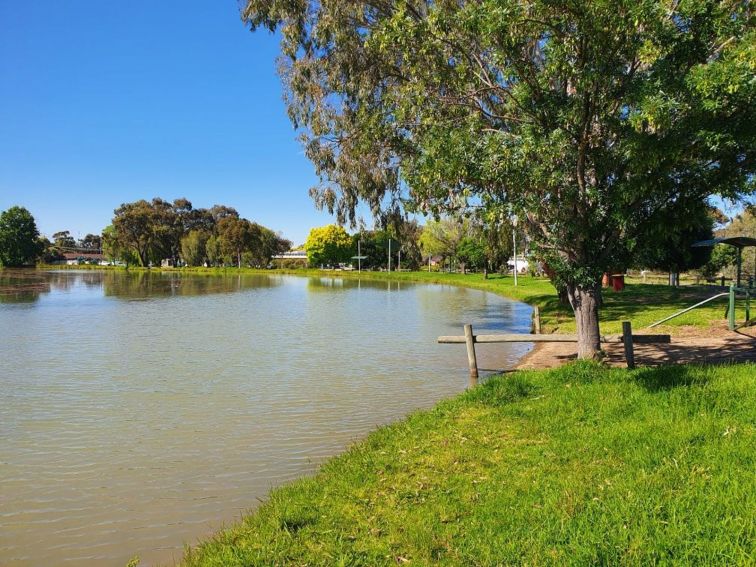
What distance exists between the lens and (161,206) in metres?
111

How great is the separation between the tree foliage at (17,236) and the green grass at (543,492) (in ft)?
414

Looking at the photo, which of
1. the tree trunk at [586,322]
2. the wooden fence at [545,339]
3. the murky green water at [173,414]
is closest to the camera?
the murky green water at [173,414]

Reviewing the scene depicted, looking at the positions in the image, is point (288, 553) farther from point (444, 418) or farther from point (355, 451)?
point (444, 418)

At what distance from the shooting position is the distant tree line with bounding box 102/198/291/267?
339 ft

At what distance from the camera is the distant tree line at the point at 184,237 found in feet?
339

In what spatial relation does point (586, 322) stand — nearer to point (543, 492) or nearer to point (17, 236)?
point (543, 492)

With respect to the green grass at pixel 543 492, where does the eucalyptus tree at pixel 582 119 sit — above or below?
above

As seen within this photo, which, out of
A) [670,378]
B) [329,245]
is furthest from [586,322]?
[329,245]

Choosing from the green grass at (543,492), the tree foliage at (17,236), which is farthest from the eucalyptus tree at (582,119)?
the tree foliage at (17,236)

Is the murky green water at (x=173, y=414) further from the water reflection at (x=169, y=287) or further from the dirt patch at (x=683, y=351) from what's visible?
the water reflection at (x=169, y=287)

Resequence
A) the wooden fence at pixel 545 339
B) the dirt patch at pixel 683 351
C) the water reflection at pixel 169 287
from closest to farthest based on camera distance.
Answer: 1. the wooden fence at pixel 545 339
2. the dirt patch at pixel 683 351
3. the water reflection at pixel 169 287

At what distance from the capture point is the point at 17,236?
110m

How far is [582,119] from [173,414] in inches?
320

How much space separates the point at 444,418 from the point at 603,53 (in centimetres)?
539
